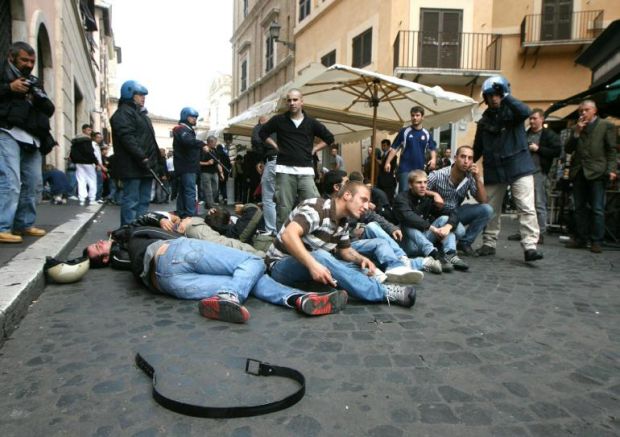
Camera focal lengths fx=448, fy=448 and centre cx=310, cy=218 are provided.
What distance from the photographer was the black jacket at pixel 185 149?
6.32 metres

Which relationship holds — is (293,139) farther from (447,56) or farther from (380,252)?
(447,56)

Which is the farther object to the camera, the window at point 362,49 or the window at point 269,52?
the window at point 269,52

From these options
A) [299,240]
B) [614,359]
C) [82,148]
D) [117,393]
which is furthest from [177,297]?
[82,148]

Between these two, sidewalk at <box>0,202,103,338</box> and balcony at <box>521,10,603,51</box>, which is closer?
sidewalk at <box>0,202,103,338</box>

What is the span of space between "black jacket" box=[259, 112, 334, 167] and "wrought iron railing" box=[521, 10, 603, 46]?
12.4 metres

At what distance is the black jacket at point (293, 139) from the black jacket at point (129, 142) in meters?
1.44

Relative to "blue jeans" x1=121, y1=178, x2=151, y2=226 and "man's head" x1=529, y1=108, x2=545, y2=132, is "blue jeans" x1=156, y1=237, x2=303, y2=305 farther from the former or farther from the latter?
"man's head" x1=529, y1=108, x2=545, y2=132

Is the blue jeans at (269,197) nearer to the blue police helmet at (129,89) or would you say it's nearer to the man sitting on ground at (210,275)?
the blue police helmet at (129,89)

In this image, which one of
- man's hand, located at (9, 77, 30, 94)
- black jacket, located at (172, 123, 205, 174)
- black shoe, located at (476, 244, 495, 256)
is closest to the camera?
man's hand, located at (9, 77, 30, 94)

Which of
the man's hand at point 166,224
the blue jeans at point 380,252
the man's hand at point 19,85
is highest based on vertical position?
the man's hand at point 19,85

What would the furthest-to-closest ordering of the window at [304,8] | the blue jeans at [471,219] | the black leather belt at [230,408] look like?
the window at [304,8] → the blue jeans at [471,219] → the black leather belt at [230,408]

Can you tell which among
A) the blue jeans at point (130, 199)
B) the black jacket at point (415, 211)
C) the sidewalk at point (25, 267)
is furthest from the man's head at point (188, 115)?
the black jacket at point (415, 211)

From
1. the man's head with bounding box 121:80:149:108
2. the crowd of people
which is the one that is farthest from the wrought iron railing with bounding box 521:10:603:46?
the man's head with bounding box 121:80:149:108

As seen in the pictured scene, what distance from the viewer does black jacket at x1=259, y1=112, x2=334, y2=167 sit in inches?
205
